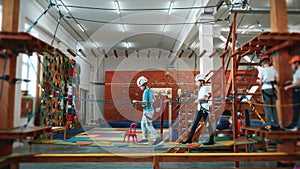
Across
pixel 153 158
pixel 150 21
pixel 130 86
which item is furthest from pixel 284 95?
pixel 130 86

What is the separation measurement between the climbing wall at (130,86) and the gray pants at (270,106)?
1171cm

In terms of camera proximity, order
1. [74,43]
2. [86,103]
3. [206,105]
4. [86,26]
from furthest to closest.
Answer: [86,103]
[74,43]
[86,26]
[206,105]

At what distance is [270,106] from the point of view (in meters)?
3.27

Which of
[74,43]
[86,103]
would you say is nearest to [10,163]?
[74,43]

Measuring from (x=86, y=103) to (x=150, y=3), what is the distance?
816 cm

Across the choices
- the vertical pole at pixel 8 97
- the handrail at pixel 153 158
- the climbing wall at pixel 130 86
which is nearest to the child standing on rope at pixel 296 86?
the handrail at pixel 153 158

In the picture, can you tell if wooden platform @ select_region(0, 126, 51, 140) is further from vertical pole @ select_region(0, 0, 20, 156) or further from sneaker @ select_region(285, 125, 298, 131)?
sneaker @ select_region(285, 125, 298, 131)

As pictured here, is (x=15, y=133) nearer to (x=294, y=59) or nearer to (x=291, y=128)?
(x=291, y=128)

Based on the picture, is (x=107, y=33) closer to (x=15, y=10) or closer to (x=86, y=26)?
(x=86, y=26)

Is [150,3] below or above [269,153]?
above

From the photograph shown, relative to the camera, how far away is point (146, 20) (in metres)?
10.7

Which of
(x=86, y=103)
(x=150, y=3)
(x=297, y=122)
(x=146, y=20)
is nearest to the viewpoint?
(x=297, y=122)

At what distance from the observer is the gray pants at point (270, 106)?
3.20 metres

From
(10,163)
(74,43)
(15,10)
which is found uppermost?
(74,43)
